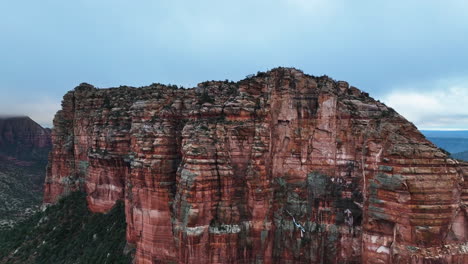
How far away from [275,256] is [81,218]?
3771 centimetres

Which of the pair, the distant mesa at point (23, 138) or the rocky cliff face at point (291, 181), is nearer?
the rocky cliff face at point (291, 181)

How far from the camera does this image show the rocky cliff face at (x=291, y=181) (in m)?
22.6

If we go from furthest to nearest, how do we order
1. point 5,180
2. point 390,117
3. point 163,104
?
point 5,180 < point 163,104 < point 390,117

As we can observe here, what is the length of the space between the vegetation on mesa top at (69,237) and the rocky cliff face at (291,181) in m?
10.9

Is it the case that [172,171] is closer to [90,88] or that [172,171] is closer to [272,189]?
[272,189]

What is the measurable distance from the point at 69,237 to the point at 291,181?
4157cm

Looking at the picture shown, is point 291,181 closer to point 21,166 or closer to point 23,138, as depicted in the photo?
point 21,166

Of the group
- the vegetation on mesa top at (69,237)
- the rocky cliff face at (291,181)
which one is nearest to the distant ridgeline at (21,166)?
the vegetation on mesa top at (69,237)

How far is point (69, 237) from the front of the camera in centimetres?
5100

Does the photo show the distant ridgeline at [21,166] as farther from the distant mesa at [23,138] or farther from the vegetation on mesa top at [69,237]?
the vegetation on mesa top at [69,237]

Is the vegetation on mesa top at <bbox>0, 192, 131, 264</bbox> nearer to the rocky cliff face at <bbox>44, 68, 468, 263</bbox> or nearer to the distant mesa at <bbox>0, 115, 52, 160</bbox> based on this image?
the rocky cliff face at <bbox>44, 68, 468, 263</bbox>

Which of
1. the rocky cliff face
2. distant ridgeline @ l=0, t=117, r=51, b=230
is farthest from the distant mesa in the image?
the rocky cliff face

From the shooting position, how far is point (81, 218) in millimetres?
51719

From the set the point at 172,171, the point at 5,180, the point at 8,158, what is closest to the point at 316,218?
the point at 172,171
